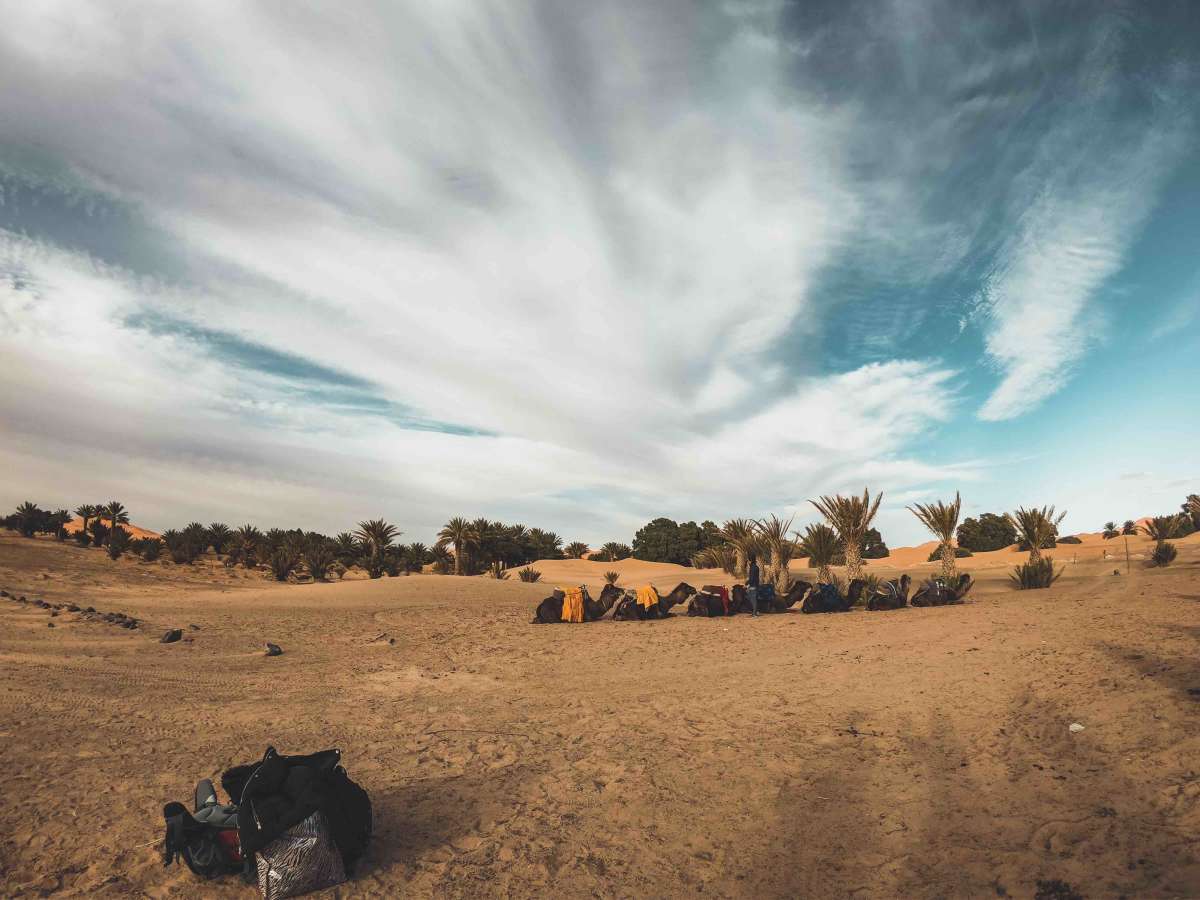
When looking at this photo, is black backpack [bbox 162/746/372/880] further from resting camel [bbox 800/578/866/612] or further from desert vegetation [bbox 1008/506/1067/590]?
desert vegetation [bbox 1008/506/1067/590]

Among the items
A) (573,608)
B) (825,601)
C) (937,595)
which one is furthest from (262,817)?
(937,595)

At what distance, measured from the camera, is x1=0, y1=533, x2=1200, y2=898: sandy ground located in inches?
170

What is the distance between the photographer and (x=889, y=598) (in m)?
19.0

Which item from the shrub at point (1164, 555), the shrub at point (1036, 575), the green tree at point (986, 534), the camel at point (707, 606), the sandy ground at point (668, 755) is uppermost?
the green tree at point (986, 534)

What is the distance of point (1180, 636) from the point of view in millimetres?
8977

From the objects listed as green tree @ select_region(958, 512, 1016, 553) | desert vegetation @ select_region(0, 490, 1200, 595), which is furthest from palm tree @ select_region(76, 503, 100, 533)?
green tree @ select_region(958, 512, 1016, 553)

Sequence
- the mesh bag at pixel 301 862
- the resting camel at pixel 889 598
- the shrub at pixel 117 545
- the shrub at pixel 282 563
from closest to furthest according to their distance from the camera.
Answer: the mesh bag at pixel 301 862 → the resting camel at pixel 889 598 → the shrub at pixel 117 545 → the shrub at pixel 282 563

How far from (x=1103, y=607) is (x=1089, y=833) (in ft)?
38.0

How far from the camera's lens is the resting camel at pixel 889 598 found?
62.1ft

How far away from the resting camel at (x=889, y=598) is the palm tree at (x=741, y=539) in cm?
840

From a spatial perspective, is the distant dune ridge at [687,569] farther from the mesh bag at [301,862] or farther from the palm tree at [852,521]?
the mesh bag at [301,862]

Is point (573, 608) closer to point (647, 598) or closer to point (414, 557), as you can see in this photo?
point (647, 598)

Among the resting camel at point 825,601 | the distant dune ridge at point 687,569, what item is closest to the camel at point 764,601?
the resting camel at point 825,601

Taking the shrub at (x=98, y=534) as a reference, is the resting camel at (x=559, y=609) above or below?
below
